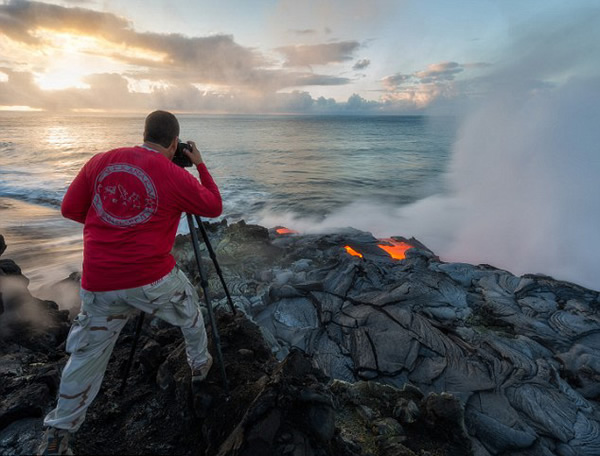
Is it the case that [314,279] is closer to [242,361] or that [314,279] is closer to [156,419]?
[242,361]

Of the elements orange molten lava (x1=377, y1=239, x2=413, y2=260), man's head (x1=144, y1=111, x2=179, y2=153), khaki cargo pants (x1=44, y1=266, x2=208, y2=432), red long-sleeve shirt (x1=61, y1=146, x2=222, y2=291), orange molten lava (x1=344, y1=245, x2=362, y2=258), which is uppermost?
man's head (x1=144, y1=111, x2=179, y2=153)

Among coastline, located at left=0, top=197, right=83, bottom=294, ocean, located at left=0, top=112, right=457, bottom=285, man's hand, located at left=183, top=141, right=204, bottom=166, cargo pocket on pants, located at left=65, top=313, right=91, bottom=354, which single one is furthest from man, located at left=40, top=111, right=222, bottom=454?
ocean, located at left=0, top=112, right=457, bottom=285

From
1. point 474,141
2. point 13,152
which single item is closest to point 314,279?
point 474,141

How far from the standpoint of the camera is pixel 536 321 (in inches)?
292

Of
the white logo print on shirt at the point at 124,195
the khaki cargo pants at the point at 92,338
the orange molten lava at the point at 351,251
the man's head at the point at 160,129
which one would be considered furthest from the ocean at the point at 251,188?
the man's head at the point at 160,129

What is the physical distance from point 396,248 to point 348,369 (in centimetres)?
752

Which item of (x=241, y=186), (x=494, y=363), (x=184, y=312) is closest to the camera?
(x=184, y=312)

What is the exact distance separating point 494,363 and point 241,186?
2673 cm

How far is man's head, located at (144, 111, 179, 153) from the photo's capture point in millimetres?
2926

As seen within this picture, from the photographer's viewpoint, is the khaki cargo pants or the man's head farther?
the man's head

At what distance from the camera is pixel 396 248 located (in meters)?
12.8

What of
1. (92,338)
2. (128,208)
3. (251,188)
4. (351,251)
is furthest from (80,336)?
(251,188)

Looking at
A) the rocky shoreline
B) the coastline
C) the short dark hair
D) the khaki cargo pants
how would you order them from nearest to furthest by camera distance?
the khaki cargo pants
the short dark hair
the rocky shoreline
the coastline

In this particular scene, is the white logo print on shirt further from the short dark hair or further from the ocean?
the ocean
